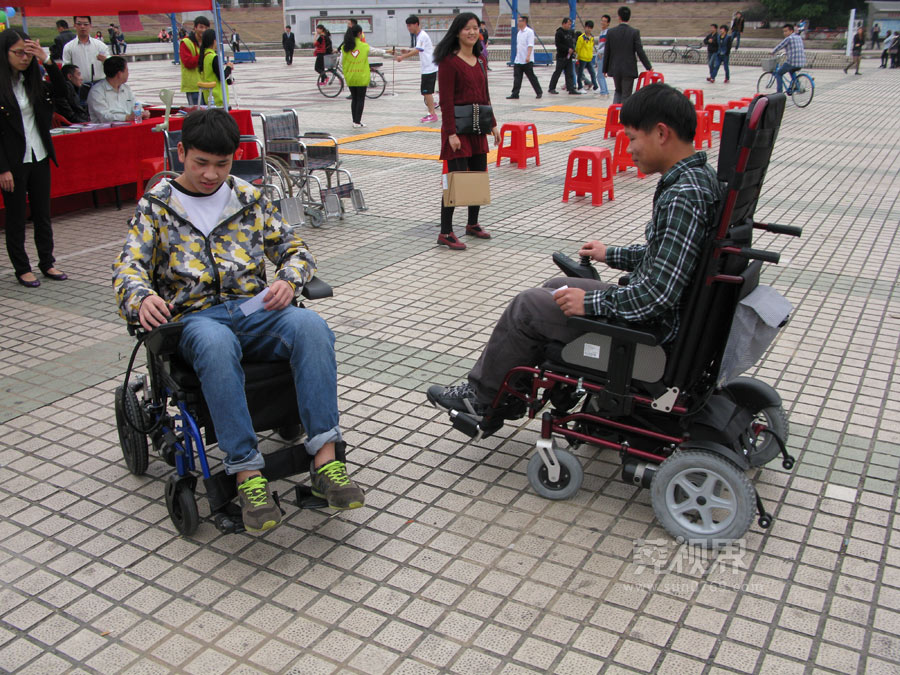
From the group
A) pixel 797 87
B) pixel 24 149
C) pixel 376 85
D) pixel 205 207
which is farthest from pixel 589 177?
pixel 376 85

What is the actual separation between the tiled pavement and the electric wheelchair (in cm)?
16

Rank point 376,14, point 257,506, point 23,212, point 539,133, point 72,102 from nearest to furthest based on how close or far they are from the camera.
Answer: point 257,506, point 23,212, point 72,102, point 539,133, point 376,14

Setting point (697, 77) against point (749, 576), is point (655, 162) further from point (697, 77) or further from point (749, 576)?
point (697, 77)

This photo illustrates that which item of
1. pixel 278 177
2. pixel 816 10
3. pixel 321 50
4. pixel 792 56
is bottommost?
pixel 278 177

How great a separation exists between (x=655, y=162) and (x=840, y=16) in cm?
6002

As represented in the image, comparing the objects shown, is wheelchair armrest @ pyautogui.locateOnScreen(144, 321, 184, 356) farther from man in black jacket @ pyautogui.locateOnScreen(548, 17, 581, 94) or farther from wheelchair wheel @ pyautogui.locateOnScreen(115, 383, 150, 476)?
man in black jacket @ pyautogui.locateOnScreen(548, 17, 581, 94)

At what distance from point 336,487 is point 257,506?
28 cm

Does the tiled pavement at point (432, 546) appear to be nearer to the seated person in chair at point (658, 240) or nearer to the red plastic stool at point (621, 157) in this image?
the seated person in chair at point (658, 240)

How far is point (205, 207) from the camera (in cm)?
324

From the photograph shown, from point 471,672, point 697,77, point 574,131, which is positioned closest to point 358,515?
point 471,672

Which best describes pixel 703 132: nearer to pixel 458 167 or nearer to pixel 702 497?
pixel 458 167

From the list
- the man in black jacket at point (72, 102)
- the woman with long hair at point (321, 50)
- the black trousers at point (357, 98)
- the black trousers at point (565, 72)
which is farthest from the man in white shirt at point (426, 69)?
the man in black jacket at point (72, 102)

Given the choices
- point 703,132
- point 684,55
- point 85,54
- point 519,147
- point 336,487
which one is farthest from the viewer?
point 684,55

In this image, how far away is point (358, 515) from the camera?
3285 mm
